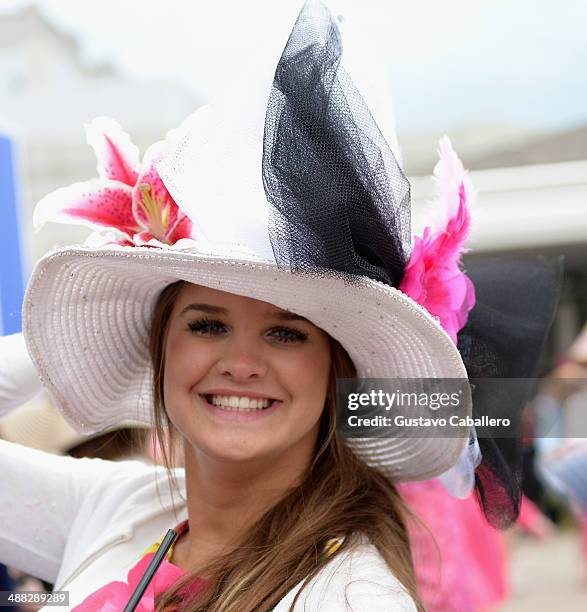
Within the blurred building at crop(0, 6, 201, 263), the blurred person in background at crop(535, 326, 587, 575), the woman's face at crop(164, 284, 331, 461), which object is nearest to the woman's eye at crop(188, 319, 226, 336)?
the woman's face at crop(164, 284, 331, 461)

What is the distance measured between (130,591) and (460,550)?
1.80 metres

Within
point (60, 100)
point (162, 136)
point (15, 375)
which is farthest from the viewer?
point (60, 100)

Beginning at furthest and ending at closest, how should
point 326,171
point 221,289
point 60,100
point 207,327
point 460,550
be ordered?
point 60,100
point 460,550
point 207,327
point 221,289
point 326,171

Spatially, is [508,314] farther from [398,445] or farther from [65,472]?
[65,472]

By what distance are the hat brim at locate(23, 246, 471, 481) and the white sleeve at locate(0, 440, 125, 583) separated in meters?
0.11

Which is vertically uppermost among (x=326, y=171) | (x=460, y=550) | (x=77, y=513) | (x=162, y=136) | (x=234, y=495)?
(x=326, y=171)

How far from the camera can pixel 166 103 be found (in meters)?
9.52

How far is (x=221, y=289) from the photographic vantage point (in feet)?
4.94

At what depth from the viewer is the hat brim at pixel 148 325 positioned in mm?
1445

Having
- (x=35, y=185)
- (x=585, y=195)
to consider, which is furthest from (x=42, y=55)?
(x=585, y=195)

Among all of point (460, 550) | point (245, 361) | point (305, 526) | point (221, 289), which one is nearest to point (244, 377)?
point (245, 361)

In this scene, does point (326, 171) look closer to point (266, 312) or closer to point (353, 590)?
point (266, 312)

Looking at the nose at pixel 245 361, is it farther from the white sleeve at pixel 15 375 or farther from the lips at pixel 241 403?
the white sleeve at pixel 15 375

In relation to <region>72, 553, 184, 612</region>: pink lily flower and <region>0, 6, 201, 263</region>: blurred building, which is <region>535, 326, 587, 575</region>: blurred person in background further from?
<region>0, 6, 201, 263</region>: blurred building
